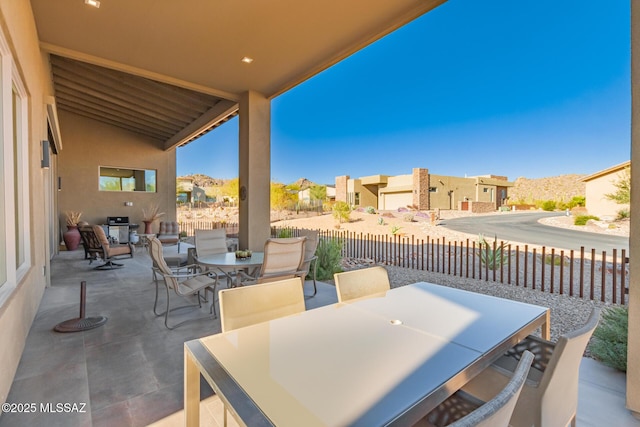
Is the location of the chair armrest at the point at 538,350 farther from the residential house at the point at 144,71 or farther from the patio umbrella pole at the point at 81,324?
the patio umbrella pole at the point at 81,324

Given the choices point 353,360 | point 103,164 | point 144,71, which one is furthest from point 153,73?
point 103,164

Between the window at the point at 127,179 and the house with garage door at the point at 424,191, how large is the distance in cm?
1697

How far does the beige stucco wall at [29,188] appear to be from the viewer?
201 cm

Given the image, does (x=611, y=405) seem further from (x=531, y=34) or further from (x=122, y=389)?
(x=531, y=34)

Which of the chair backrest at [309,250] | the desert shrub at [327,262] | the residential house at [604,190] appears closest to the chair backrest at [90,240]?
the desert shrub at [327,262]

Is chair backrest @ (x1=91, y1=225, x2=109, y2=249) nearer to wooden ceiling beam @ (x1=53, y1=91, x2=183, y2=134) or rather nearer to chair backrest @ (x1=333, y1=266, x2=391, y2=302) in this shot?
wooden ceiling beam @ (x1=53, y1=91, x2=183, y2=134)

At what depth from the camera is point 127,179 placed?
10172 millimetres

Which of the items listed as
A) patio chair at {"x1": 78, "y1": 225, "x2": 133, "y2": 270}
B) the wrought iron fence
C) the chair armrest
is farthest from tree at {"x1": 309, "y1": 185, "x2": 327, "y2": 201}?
the chair armrest

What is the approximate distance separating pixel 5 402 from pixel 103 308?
2.01 meters

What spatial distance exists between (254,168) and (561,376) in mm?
5091

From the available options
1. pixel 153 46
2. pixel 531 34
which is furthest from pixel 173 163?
pixel 531 34

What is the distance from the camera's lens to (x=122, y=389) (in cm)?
207

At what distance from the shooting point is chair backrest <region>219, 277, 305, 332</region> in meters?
1.57

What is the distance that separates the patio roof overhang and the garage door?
19.3 meters
